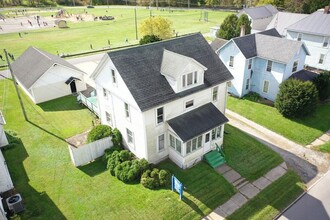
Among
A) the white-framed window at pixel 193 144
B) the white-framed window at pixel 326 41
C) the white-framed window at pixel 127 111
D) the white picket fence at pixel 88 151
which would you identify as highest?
the white-framed window at pixel 326 41

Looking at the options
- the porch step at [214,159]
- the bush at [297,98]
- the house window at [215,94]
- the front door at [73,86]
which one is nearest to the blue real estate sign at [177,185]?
the porch step at [214,159]

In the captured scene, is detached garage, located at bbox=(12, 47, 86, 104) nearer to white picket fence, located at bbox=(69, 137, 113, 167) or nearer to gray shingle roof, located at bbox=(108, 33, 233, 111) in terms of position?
white picket fence, located at bbox=(69, 137, 113, 167)

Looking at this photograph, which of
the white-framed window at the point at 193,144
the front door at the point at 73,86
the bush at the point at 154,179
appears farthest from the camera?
the front door at the point at 73,86

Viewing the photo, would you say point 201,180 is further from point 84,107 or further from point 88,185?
point 84,107

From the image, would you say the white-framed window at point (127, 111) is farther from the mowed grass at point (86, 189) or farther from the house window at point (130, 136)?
the mowed grass at point (86, 189)

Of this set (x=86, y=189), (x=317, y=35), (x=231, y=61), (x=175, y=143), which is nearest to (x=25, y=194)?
(x=86, y=189)

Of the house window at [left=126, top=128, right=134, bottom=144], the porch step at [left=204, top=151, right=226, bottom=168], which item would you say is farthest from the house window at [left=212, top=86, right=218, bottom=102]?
the house window at [left=126, top=128, right=134, bottom=144]
